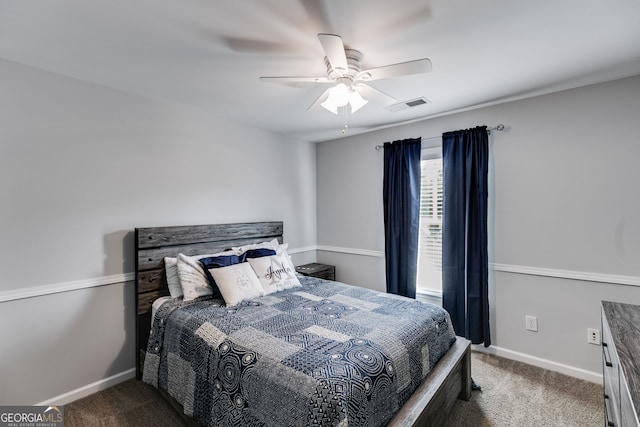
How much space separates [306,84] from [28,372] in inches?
116

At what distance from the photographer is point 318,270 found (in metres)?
3.90

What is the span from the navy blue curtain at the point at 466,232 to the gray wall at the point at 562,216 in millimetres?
126

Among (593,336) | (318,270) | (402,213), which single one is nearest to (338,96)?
(402,213)

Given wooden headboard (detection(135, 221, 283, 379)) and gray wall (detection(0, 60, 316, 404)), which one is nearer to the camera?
gray wall (detection(0, 60, 316, 404))

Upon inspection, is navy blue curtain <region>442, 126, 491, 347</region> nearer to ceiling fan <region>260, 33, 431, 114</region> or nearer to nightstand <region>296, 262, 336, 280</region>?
ceiling fan <region>260, 33, 431, 114</region>

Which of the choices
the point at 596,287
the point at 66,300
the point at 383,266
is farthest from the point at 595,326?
the point at 66,300

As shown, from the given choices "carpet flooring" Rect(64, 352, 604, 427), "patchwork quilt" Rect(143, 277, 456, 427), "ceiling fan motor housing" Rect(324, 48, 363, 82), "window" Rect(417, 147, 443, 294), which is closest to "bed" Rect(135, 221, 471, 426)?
"patchwork quilt" Rect(143, 277, 456, 427)

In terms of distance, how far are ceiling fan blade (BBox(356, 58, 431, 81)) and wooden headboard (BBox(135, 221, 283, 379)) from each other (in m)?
2.12

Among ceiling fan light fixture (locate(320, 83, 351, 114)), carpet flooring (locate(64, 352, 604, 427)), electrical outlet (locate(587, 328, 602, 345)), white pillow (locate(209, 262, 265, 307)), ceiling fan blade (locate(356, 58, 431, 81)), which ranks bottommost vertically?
→ carpet flooring (locate(64, 352, 604, 427))

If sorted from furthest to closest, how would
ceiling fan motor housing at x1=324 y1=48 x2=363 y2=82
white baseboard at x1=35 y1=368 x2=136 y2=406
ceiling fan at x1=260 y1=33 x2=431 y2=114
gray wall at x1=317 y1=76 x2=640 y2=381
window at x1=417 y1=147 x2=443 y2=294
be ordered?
window at x1=417 y1=147 x2=443 y2=294 < gray wall at x1=317 y1=76 x2=640 y2=381 < white baseboard at x1=35 y1=368 x2=136 y2=406 < ceiling fan motor housing at x1=324 y1=48 x2=363 y2=82 < ceiling fan at x1=260 y1=33 x2=431 y2=114

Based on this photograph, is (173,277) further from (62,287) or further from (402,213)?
(402,213)

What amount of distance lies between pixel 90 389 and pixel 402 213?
3.35 m

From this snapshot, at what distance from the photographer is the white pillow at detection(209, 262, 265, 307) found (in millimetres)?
2375

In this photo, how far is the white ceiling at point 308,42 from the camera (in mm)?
1518
